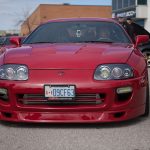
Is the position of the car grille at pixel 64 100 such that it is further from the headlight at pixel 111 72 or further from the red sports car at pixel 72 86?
the headlight at pixel 111 72

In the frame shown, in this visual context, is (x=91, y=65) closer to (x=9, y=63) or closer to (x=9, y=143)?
(x=9, y=63)

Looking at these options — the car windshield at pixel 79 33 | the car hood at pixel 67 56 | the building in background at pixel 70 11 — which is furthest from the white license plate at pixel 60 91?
the building in background at pixel 70 11

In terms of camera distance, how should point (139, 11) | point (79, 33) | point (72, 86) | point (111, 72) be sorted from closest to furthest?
point (72, 86)
point (111, 72)
point (79, 33)
point (139, 11)

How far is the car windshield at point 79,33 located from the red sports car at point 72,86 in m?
0.87

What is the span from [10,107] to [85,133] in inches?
36.7

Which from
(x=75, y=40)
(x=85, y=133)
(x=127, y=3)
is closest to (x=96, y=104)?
(x=85, y=133)

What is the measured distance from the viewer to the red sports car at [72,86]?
17.7ft

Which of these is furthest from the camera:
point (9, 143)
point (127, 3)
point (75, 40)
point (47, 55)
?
point (127, 3)

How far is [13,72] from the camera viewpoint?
5.60 meters

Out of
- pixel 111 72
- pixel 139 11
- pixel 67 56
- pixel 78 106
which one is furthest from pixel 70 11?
pixel 78 106

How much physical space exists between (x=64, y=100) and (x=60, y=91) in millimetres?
115

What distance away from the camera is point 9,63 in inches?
224

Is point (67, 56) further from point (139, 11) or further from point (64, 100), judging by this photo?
point (139, 11)

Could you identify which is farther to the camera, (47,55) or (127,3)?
(127,3)
